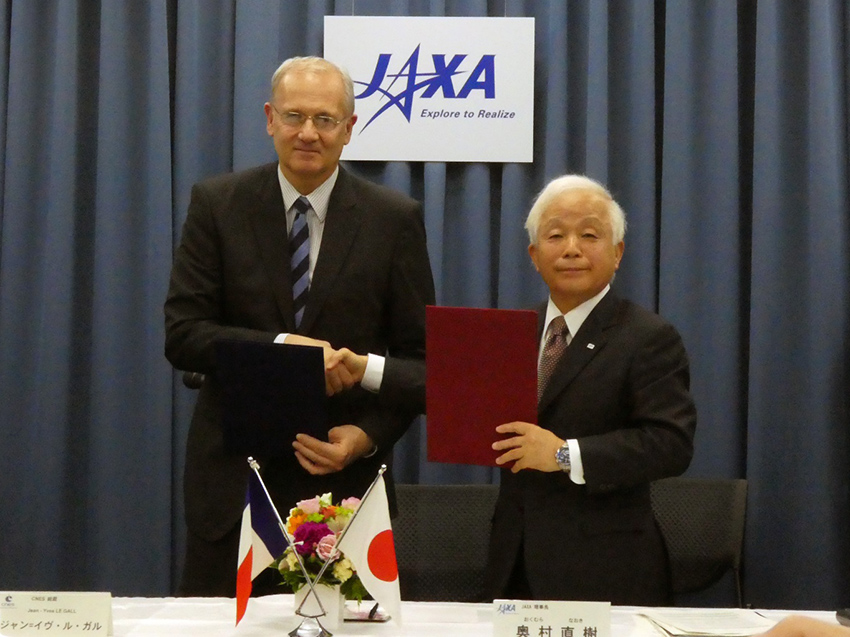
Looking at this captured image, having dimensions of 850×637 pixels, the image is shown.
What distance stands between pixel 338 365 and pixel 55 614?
2.65 feet

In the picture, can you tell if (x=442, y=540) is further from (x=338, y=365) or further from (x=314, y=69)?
(x=314, y=69)

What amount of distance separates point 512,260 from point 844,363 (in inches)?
51.5

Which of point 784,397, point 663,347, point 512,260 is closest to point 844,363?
point 784,397

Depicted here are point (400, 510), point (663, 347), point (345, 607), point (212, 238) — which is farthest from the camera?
point (400, 510)

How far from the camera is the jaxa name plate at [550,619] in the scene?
5.52 feet

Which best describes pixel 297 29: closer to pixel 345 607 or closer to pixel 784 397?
pixel 784 397

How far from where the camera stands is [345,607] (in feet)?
6.55

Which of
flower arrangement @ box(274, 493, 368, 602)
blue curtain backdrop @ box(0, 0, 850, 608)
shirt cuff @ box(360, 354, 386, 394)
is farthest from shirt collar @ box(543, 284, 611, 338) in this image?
blue curtain backdrop @ box(0, 0, 850, 608)

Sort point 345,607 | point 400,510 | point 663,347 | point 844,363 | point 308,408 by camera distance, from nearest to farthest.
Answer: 1. point 345,607
2. point 308,408
3. point 663,347
4. point 400,510
5. point 844,363

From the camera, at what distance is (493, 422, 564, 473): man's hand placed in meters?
2.05

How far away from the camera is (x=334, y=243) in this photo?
8.05 feet

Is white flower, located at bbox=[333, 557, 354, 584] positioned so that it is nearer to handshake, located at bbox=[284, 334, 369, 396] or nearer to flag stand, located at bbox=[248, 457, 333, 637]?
flag stand, located at bbox=[248, 457, 333, 637]

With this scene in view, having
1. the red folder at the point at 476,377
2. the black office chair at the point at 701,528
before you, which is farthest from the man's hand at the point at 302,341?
the black office chair at the point at 701,528

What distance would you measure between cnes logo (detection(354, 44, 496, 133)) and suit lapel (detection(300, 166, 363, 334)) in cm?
140
